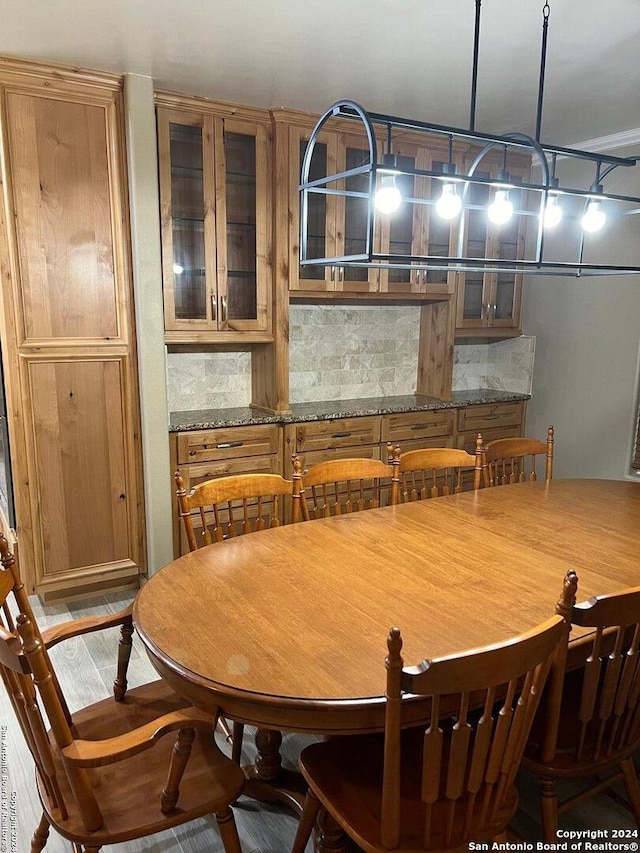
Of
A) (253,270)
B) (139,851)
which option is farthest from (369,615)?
(253,270)

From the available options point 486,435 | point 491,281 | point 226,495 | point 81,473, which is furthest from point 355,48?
point 486,435

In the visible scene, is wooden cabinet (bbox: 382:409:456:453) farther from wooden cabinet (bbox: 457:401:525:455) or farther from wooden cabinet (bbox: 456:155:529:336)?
wooden cabinet (bbox: 456:155:529:336)

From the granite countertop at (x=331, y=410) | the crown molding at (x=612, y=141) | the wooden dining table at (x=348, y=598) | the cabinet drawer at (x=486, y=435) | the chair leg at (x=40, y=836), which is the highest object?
the crown molding at (x=612, y=141)

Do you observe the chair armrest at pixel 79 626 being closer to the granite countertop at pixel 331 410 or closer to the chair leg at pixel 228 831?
the chair leg at pixel 228 831

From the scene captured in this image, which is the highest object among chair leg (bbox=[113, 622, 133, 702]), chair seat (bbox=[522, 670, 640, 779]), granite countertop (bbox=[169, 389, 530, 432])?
granite countertop (bbox=[169, 389, 530, 432])

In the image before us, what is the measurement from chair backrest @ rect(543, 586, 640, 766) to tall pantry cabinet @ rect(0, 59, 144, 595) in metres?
2.35

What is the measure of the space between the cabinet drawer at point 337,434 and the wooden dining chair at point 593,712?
2.15 meters

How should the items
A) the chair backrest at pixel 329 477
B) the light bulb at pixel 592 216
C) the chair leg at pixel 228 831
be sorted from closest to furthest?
the chair leg at pixel 228 831
the light bulb at pixel 592 216
the chair backrest at pixel 329 477

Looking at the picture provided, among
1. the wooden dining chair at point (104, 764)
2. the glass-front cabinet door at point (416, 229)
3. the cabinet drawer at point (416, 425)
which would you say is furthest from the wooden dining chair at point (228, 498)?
the glass-front cabinet door at point (416, 229)

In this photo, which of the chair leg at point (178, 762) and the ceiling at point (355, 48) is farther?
the ceiling at point (355, 48)

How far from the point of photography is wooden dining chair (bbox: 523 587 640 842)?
1.37 meters

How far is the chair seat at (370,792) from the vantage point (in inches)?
50.1

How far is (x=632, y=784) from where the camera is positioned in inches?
67.5

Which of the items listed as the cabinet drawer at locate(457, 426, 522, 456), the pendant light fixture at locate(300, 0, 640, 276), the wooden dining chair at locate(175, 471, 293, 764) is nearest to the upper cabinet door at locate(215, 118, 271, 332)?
the pendant light fixture at locate(300, 0, 640, 276)
